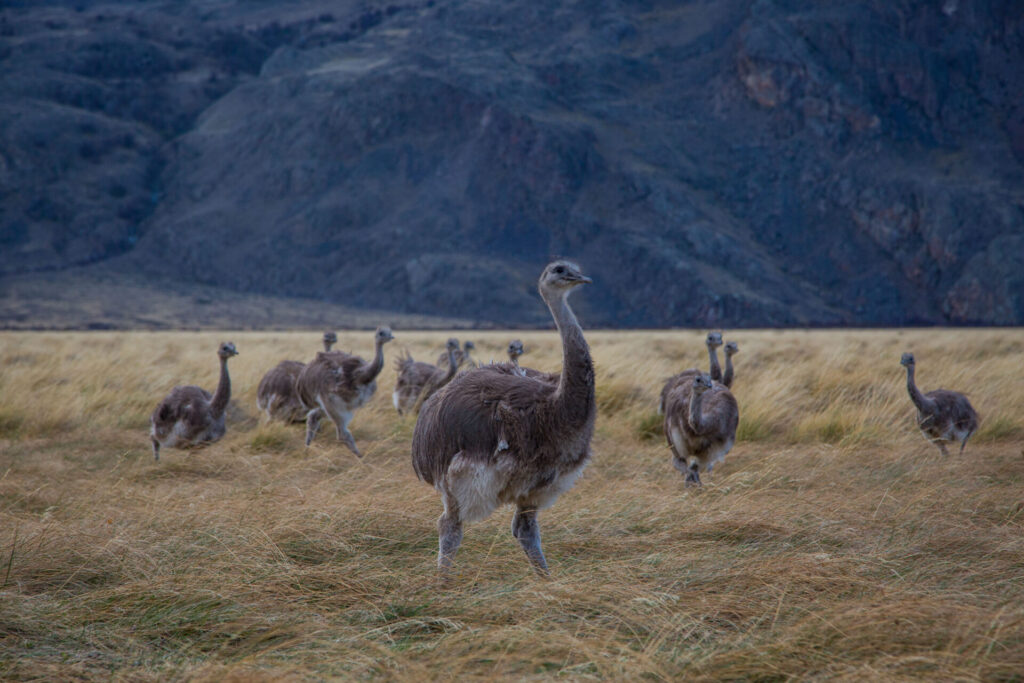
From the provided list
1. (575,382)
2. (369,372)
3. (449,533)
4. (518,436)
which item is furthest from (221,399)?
(575,382)

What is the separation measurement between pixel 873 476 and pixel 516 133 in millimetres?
71549

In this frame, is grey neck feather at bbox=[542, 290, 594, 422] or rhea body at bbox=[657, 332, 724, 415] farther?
rhea body at bbox=[657, 332, 724, 415]

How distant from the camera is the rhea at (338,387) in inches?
380

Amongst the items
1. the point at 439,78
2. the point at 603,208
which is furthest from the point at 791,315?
the point at 439,78

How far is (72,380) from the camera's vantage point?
13.3m

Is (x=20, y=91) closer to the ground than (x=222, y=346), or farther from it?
farther from it

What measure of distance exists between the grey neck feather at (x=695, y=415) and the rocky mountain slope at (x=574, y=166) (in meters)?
56.2

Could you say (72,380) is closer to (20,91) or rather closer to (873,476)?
(873,476)

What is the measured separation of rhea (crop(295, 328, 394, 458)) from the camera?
966 cm

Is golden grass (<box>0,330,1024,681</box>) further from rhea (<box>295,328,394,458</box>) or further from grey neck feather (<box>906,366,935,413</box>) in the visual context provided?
rhea (<box>295,328,394,458</box>)

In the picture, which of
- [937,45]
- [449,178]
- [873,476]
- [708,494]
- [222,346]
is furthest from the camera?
[937,45]

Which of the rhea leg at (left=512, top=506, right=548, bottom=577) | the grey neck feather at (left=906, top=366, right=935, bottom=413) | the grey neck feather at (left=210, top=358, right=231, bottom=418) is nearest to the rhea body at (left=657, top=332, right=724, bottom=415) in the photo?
the grey neck feather at (left=906, top=366, right=935, bottom=413)

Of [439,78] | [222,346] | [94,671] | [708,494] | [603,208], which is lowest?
[94,671]

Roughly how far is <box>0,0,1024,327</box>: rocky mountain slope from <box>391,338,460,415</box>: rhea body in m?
52.0
